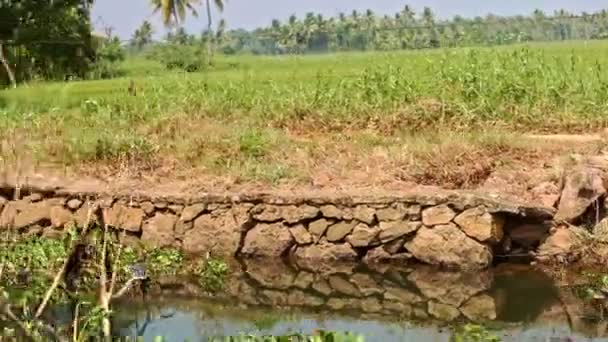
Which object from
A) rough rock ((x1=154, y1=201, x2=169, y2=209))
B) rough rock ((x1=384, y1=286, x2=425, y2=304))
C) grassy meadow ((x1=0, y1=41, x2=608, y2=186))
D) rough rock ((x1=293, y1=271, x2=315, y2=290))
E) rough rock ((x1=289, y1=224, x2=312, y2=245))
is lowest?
rough rock ((x1=293, y1=271, x2=315, y2=290))

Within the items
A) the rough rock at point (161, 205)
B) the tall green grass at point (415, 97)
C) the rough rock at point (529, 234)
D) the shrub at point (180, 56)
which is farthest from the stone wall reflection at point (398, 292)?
the shrub at point (180, 56)

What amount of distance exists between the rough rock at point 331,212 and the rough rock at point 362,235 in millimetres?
187

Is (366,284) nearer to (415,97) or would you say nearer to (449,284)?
(449,284)

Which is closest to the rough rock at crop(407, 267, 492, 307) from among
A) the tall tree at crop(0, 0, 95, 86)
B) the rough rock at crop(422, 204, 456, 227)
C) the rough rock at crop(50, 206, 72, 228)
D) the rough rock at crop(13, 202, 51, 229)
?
the rough rock at crop(422, 204, 456, 227)

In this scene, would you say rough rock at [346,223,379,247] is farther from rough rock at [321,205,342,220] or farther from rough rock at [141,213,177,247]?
rough rock at [141,213,177,247]

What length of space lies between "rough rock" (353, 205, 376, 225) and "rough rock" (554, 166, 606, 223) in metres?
1.50

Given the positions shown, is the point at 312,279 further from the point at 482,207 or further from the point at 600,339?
the point at 600,339

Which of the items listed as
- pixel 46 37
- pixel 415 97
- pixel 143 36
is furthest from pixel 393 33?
pixel 415 97

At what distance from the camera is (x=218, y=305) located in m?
7.55

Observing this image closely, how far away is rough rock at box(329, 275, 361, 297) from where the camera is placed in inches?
311

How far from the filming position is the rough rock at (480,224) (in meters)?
8.34

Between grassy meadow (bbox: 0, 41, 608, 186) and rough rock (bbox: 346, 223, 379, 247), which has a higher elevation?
grassy meadow (bbox: 0, 41, 608, 186)

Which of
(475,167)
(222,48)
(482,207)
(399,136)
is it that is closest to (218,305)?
(482,207)

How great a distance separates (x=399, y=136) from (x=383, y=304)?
3172mm
